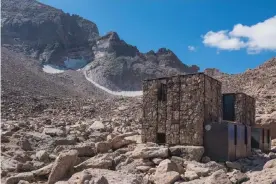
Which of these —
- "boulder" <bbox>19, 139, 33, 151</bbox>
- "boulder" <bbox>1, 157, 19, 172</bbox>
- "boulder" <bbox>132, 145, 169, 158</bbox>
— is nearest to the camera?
"boulder" <bbox>1, 157, 19, 172</bbox>

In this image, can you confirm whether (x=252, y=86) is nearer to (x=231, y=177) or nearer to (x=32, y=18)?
(x=231, y=177)

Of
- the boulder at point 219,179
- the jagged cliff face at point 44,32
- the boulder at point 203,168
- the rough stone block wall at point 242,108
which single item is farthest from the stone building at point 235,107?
the jagged cliff face at point 44,32

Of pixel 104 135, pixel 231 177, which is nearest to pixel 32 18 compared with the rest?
pixel 104 135

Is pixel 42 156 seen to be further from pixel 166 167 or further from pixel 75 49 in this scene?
pixel 75 49

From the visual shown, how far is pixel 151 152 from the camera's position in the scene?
29.9 feet

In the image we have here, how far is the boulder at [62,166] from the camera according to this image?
775 centimetres

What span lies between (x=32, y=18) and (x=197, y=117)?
284 ft

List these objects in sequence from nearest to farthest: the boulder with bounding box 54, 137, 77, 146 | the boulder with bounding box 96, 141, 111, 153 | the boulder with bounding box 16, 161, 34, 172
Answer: the boulder with bounding box 16, 161, 34, 172 → the boulder with bounding box 96, 141, 111, 153 → the boulder with bounding box 54, 137, 77, 146

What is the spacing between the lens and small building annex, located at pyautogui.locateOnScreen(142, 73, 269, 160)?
9.81 m

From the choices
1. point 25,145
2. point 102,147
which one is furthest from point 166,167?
point 25,145

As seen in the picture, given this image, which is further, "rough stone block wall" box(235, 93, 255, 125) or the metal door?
"rough stone block wall" box(235, 93, 255, 125)

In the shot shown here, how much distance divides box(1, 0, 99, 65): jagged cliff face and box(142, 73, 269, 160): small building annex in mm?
67621

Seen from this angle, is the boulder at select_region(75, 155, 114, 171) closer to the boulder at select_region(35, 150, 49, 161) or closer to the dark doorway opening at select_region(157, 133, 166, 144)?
the boulder at select_region(35, 150, 49, 161)

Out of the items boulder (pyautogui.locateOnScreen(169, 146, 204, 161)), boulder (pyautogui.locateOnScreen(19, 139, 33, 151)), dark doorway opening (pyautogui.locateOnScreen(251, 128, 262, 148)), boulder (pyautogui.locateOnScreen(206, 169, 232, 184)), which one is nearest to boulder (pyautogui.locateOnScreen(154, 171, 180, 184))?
boulder (pyautogui.locateOnScreen(206, 169, 232, 184))
